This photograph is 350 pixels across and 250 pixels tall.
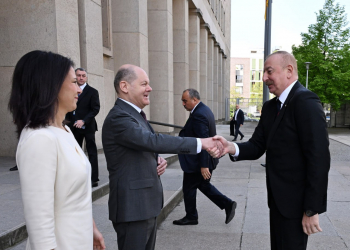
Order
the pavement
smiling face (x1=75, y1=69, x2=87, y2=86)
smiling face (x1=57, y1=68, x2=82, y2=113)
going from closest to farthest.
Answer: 1. smiling face (x1=57, y1=68, x2=82, y2=113)
2. the pavement
3. smiling face (x1=75, y1=69, x2=87, y2=86)

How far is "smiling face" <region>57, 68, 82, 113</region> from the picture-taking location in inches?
65.2

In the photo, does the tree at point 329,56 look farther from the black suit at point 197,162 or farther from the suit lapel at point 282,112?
the suit lapel at point 282,112

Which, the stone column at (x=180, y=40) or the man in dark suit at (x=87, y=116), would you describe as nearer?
the man in dark suit at (x=87, y=116)

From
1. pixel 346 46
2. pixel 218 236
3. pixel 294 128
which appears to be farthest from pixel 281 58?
pixel 346 46

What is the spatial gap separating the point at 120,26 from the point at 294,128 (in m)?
9.81

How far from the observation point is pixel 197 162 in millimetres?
4520

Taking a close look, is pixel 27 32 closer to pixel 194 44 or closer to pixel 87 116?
pixel 87 116

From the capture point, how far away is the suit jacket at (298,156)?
89.0 inches

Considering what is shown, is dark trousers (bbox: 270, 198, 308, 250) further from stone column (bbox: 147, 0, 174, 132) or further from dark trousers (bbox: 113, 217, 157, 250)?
stone column (bbox: 147, 0, 174, 132)

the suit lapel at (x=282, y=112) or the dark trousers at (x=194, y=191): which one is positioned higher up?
the suit lapel at (x=282, y=112)

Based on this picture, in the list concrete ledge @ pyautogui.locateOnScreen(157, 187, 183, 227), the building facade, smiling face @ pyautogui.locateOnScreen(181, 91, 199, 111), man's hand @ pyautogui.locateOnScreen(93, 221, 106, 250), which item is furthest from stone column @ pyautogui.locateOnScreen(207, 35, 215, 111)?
man's hand @ pyautogui.locateOnScreen(93, 221, 106, 250)

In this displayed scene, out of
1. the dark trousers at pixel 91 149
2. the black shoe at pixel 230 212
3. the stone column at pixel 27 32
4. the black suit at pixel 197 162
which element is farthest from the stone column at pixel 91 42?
the black shoe at pixel 230 212

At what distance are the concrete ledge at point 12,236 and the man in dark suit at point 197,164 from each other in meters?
2.08

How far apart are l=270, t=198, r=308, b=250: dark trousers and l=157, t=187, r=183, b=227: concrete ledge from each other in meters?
2.40
